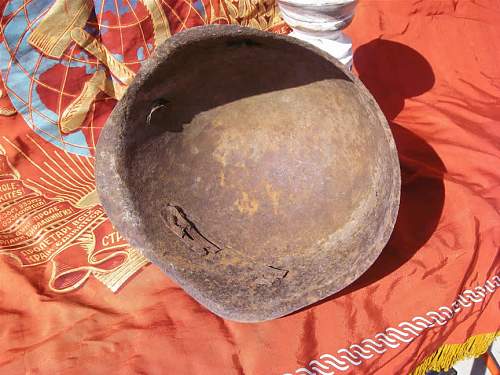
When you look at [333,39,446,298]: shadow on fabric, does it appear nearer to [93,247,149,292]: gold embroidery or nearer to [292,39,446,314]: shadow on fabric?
[292,39,446,314]: shadow on fabric

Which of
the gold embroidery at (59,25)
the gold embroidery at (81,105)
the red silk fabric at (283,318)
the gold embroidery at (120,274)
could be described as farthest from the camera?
the gold embroidery at (81,105)

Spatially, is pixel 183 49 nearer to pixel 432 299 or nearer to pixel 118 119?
pixel 118 119

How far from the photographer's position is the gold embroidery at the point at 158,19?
151 centimetres

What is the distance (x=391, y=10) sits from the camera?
2.04 m

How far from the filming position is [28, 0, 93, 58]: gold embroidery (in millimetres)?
1368

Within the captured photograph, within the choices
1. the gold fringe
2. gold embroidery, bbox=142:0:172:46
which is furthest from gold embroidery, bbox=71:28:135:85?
the gold fringe

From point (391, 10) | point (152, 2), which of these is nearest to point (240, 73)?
point (152, 2)

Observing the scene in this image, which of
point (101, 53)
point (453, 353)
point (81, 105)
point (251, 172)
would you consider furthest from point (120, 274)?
point (453, 353)

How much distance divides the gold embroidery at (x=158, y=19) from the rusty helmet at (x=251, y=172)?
22.5 inches

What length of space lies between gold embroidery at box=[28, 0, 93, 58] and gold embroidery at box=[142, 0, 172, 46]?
7.7 inches

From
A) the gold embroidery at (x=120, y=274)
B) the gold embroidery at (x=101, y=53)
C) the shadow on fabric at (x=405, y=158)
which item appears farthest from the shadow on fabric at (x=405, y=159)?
the gold embroidery at (x=101, y=53)

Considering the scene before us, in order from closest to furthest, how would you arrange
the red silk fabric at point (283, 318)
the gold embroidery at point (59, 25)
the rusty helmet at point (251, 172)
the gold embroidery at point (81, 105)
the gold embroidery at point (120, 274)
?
the rusty helmet at point (251, 172) → the red silk fabric at point (283, 318) → the gold embroidery at point (120, 274) → the gold embroidery at point (59, 25) → the gold embroidery at point (81, 105)

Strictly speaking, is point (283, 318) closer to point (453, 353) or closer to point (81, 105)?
point (453, 353)

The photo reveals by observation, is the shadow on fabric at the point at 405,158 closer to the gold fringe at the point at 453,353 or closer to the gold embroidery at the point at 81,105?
the gold fringe at the point at 453,353
